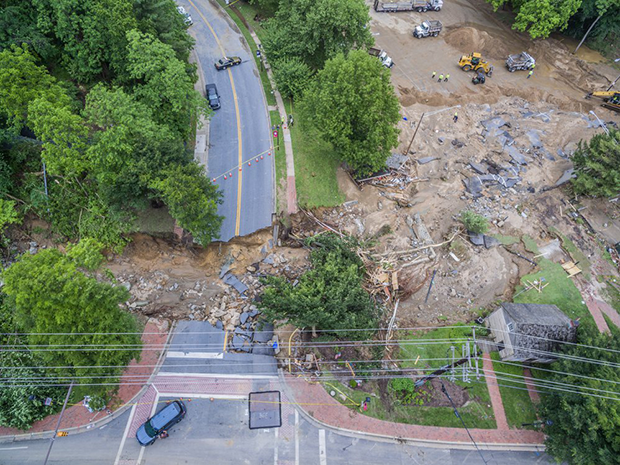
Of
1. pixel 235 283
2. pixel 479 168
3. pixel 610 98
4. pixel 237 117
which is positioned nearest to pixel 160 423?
pixel 235 283

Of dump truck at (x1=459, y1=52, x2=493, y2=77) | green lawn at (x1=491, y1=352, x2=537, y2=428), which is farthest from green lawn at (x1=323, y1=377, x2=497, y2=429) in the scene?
dump truck at (x1=459, y1=52, x2=493, y2=77)

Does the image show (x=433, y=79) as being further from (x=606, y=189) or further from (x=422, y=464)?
(x=422, y=464)

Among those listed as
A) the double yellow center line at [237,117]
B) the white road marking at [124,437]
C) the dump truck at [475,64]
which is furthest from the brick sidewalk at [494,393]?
the dump truck at [475,64]

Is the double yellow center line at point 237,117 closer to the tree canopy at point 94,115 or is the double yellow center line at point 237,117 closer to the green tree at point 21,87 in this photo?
the tree canopy at point 94,115

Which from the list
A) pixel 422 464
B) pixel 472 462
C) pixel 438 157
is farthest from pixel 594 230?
pixel 422 464

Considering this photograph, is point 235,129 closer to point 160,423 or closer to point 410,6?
point 160,423

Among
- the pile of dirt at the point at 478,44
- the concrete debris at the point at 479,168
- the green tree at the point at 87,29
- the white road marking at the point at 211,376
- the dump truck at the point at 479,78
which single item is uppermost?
the green tree at the point at 87,29

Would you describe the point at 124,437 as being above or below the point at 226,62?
below
